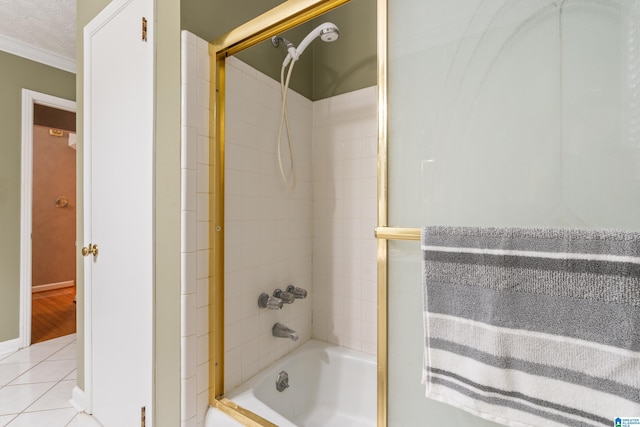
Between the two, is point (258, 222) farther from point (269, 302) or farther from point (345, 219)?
point (345, 219)

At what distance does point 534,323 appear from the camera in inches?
23.8

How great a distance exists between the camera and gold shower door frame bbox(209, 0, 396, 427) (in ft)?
2.79

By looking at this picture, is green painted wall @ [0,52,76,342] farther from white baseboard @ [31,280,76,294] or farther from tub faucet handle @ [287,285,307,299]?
tub faucet handle @ [287,285,307,299]

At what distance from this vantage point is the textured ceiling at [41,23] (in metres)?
1.97

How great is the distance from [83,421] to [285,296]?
126 cm

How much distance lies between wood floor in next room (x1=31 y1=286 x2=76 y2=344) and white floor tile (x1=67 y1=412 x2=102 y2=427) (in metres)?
1.44

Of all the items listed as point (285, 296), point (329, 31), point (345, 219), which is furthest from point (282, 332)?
point (329, 31)

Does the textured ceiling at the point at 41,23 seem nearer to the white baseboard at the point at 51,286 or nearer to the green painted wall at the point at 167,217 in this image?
the green painted wall at the point at 167,217

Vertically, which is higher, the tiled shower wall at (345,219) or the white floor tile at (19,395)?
the tiled shower wall at (345,219)

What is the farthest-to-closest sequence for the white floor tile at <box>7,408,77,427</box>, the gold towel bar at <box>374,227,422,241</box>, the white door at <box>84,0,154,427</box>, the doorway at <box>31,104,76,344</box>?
the doorway at <box>31,104,76,344</box> → the white floor tile at <box>7,408,77,427</box> → the white door at <box>84,0,154,427</box> → the gold towel bar at <box>374,227,422,241</box>

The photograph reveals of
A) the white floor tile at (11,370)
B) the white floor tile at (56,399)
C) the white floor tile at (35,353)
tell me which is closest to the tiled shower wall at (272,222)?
the white floor tile at (56,399)

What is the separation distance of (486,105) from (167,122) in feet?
3.76

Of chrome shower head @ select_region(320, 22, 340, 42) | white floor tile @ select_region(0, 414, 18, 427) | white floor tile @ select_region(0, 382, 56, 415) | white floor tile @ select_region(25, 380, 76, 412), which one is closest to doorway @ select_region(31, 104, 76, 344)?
white floor tile @ select_region(0, 382, 56, 415)

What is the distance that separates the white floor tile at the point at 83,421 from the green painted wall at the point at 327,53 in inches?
78.9
